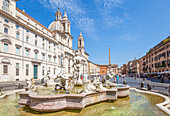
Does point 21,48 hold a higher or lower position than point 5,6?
lower

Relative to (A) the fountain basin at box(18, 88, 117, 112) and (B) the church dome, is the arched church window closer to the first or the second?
(A) the fountain basin at box(18, 88, 117, 112)

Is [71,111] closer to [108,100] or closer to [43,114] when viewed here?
[43,114]

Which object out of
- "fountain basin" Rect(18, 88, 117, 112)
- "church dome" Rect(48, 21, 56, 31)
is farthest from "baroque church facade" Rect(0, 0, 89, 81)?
"church dome" Rect(48, 21, 56, 31)

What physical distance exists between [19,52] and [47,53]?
482 inches

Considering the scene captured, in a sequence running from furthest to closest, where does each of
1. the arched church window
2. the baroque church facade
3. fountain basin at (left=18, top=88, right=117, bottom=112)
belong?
the arched church window
the baroque church facade
fountain basin at (left=18, top=88, right=117, bottom=112)

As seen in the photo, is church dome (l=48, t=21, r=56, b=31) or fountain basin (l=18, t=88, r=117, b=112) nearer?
fountain basin (l=18, t=88, r=117, b=112)

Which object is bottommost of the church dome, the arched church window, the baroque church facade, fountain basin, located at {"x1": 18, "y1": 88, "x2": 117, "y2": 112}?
fountain basin, located at {"x1": 18, "y1": 88, "x2": 117, "y2": 112}

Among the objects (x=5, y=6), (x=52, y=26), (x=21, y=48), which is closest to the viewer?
(x=5, y=6)

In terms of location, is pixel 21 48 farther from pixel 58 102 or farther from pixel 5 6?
pixel 58 102

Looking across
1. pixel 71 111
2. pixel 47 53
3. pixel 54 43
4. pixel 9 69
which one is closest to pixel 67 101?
pixel 71 111

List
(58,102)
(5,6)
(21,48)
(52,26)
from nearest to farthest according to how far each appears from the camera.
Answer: (58,102) < (5,6) < (21,48) < (52,26)

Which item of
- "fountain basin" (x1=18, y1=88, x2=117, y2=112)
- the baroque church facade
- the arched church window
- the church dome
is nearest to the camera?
"fountain basin" (x1=18, y1=88, x2=117, y2=112)

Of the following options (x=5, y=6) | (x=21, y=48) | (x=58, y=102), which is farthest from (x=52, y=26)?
(x=58, y=102)

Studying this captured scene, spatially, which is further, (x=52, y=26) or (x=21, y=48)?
(x=52, y=26)
